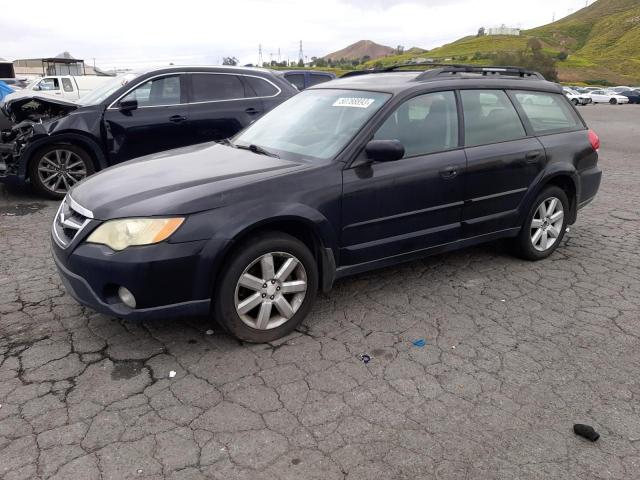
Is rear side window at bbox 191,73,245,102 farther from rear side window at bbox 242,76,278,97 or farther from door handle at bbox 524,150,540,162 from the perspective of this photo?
door handle at bbox 524,150,540,162

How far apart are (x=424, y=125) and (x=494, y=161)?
0.70 meters

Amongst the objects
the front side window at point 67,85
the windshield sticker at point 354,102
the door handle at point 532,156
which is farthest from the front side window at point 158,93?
the front side window at point 67,85

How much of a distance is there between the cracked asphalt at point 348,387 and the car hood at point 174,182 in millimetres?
885

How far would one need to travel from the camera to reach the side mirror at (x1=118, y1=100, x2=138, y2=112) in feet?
21.9

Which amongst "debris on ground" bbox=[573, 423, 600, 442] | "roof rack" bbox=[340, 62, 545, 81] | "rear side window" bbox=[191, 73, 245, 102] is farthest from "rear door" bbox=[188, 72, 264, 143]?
"debris on ground" bbox=[573, 423, 600, 442]

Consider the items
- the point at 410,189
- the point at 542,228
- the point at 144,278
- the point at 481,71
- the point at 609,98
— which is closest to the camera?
the point at 144,278

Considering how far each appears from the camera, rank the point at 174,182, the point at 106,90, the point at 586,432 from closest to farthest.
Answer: the point at 586,432, the point at 174,182, the point at 106,90

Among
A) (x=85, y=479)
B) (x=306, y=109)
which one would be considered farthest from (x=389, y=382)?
(x=306, y=109)

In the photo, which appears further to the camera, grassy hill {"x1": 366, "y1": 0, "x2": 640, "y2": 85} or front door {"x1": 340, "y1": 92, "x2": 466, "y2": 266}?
grassy hill {"x1": 366, "y1": 0, "x2": 640, "y2": 85}

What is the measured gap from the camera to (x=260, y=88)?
7625 millimetres

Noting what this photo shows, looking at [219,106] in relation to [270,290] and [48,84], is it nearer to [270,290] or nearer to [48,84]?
[270,290]

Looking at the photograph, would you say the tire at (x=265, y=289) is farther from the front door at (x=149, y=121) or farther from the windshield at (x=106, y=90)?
the windshield at (x=106, y=90)

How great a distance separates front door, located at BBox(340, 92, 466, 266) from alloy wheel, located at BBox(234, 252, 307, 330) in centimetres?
42

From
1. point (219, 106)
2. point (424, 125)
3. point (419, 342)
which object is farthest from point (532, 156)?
point (219, 106)
